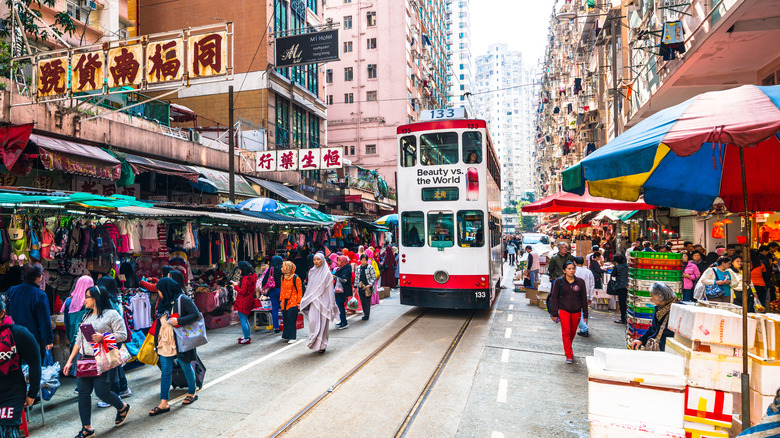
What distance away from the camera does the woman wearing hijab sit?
838 centimetres

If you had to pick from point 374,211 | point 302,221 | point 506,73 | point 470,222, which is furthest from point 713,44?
point 506,73

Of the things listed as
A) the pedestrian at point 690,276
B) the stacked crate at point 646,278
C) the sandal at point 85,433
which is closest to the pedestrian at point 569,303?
the stacked crate at point 646,278

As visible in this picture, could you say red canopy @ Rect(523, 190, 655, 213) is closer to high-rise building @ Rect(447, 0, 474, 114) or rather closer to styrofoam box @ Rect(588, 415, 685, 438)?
styrofoam box @ Rect(588, 415, 685, 438)

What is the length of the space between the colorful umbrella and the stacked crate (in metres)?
1.20

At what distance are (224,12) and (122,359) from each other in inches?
926

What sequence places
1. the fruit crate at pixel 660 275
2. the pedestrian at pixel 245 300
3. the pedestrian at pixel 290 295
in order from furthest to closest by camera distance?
the pedestrian at pixel 245 300
the pedestrian at pixel 290 295
the fruit crate at pixel 660 275

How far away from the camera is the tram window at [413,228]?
11.5 meters

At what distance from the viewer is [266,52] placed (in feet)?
77.3

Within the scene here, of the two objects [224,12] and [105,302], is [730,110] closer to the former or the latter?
[105,302]

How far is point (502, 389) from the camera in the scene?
6309 millimetres

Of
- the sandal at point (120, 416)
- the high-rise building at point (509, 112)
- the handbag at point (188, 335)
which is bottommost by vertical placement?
the sandal at point (120, 416)

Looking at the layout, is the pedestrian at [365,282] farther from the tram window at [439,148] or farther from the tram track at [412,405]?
the tram window at [439,148]

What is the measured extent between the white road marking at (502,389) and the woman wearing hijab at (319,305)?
326cm

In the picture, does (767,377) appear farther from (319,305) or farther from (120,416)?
(319,305)
